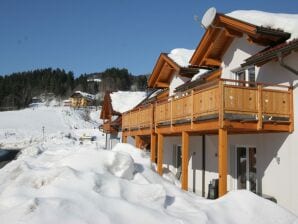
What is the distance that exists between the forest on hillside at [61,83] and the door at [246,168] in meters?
130

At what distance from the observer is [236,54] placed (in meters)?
15.3

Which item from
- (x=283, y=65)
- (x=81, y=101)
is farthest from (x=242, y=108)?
(x=81, y=101)

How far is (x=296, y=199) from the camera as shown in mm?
11172

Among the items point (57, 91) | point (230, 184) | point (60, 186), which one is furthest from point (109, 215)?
point (57, 91)

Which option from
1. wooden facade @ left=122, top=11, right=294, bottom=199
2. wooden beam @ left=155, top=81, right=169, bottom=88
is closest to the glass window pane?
wooden facade @ left=122, top=11, right=294, bottom=199

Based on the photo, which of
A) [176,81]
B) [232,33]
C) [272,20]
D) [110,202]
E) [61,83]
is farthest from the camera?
[61,83]

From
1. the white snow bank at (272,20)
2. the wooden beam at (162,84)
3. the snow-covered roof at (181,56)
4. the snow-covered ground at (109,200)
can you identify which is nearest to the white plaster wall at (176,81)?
the wooden beam at (162,84)

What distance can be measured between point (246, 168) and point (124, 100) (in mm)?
25248

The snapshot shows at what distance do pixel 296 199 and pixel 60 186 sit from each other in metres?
7.03

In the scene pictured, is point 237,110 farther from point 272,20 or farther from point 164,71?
point 164,71

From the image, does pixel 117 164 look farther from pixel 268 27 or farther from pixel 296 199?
pixel 268 27

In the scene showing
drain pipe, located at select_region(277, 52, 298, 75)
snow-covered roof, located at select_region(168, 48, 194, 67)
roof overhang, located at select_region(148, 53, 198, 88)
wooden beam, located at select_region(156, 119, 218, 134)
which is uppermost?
snow-covered roof, located at select_region(168, 48, 194, 67)

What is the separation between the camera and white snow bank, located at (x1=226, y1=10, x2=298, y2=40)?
1280 cm

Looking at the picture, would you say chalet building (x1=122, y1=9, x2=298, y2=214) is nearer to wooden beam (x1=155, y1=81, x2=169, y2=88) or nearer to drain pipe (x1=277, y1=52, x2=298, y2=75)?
drain pipe (x1=277, y1=52, x2=298, y2=75)
